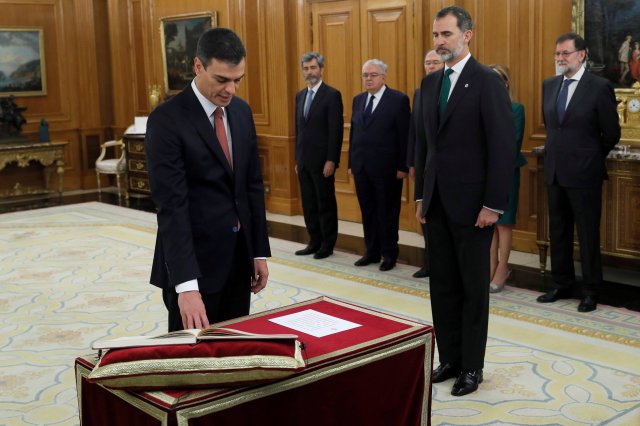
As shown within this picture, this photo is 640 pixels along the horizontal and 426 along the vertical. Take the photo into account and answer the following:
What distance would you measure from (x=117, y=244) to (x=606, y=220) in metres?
4.92

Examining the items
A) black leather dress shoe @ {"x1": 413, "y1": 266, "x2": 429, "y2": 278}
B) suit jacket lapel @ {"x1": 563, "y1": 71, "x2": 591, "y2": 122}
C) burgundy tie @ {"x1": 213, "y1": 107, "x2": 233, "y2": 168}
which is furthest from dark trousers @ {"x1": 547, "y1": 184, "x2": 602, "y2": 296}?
burgundy tie @ {"x1": 213, "y1": 107, "x2": 233, "y2": 168}

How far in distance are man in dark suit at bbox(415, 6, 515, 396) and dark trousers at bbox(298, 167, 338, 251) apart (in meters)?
3.32

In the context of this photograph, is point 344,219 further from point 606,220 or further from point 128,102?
point 128,102

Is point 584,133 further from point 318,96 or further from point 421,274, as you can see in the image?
point 318,96

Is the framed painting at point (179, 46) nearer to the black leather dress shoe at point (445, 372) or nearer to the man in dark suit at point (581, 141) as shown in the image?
the man in dark suit at point (581, 141)

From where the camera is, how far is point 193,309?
121 inches

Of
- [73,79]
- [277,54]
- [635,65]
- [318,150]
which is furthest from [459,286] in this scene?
[73,79]

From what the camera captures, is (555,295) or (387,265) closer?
(555,295)

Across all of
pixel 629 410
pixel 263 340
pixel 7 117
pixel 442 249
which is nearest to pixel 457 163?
pixel 442 249

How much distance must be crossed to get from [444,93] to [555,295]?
2.48 m

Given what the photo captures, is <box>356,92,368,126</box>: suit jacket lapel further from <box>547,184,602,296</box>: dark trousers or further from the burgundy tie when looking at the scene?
the burgundy tie

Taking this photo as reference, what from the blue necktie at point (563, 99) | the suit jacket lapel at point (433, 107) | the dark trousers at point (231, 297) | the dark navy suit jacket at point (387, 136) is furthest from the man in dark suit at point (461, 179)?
the dark navy suit jacket at point (387, 136)

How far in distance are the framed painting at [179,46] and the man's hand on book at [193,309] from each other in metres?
8.90

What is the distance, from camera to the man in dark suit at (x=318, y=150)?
767cm
